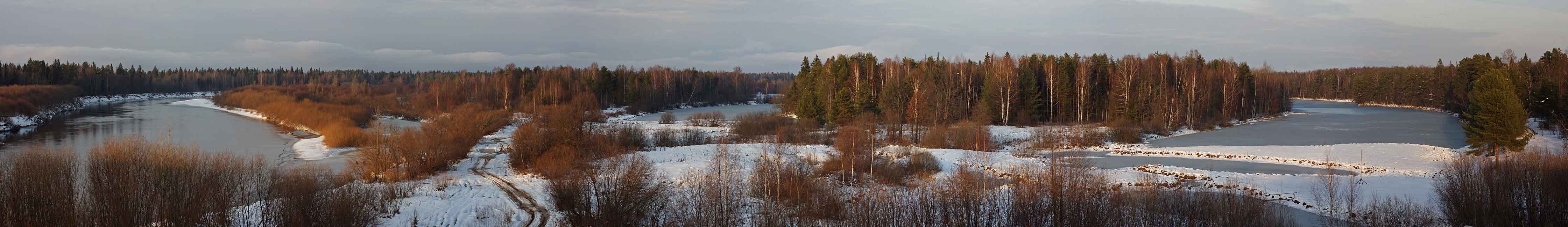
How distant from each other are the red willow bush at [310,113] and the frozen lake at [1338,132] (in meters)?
42.7

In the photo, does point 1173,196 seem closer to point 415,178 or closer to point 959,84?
point 415,178

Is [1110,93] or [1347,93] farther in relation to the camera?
[1347,93]

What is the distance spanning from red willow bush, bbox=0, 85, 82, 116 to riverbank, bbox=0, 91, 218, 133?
42cm

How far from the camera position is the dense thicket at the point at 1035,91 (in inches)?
1962

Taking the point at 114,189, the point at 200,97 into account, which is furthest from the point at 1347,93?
the point at 200,97

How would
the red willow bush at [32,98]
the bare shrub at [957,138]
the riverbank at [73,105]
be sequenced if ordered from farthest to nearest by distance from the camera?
the red willow bush at [32,98] < the riverbank at [73,105] < the bare shrub at [957,138]

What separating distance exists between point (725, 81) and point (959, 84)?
214ft

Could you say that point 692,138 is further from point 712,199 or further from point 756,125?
point 712,199

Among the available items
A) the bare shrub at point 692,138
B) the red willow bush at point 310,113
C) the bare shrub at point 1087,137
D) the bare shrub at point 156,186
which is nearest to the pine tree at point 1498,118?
the bare shrub at point 1087,137

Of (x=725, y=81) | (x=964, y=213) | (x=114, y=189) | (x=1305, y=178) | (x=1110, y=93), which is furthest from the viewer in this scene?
(x=725, y=81)

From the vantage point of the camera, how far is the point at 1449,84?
7681 cm

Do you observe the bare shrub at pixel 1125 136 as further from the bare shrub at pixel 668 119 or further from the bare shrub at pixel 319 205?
the bare shrub at pixel 319 205

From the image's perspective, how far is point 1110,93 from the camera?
185 feet

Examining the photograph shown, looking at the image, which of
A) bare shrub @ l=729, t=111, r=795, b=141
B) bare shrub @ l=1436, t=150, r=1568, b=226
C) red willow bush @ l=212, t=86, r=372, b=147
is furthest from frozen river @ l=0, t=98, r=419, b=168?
bare shrub @ l=1436, t=150, r=1568, b=226
